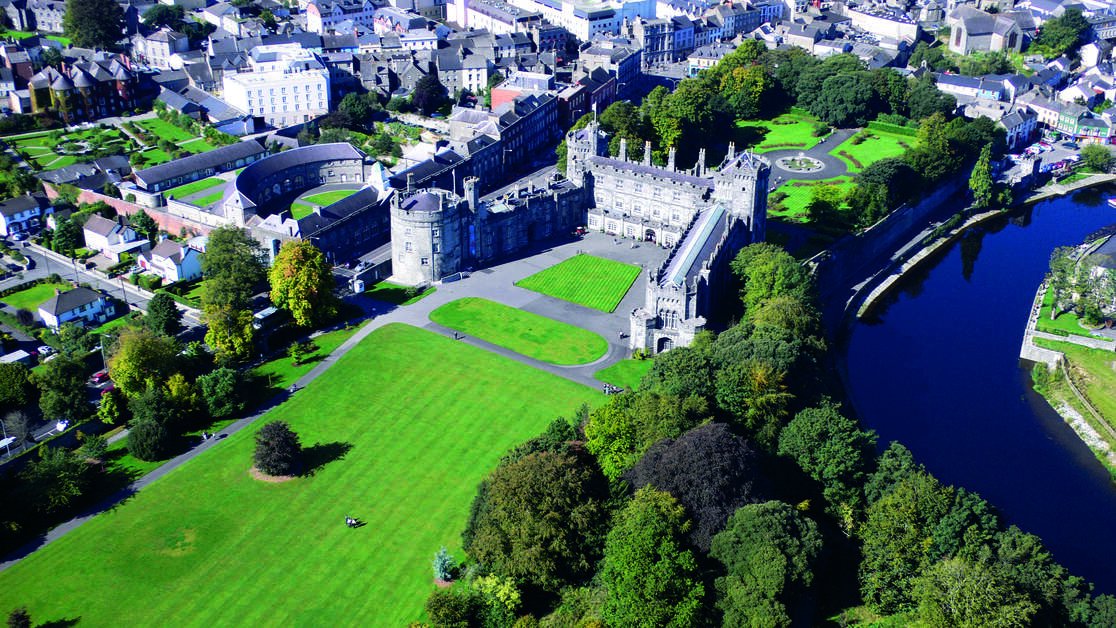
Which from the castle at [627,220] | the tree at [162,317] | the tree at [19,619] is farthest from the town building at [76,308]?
the tree at [19,619]

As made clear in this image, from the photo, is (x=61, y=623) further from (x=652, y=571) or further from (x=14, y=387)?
(x=652, y=571)

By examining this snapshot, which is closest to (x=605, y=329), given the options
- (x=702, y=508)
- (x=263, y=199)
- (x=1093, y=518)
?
(x=702, y=508)

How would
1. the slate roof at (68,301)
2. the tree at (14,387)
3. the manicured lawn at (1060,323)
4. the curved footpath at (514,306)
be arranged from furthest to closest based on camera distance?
the manicured lawn at (1060,323), the slate roof at (68,301), the tree at (14,387), the curved footpath at (514,306)

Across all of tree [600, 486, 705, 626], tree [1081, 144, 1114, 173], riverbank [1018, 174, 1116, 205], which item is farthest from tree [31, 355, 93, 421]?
tree [1081, 144, 1114, 173]

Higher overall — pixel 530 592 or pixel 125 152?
pixel 125 152

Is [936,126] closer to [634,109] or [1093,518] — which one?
[634,109]

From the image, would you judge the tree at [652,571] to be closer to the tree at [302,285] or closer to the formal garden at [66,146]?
the tree at [302,285]
